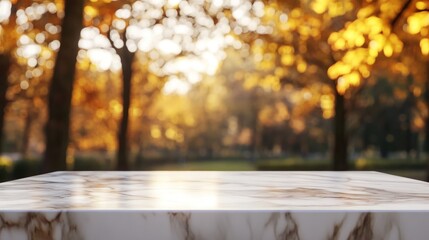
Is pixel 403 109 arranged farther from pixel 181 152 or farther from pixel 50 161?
pixel 50 161

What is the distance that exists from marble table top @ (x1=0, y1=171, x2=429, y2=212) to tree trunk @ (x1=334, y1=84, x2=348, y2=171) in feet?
45.7

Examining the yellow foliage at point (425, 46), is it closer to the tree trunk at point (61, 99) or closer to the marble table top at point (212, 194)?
the marble table top at point (212, 194)

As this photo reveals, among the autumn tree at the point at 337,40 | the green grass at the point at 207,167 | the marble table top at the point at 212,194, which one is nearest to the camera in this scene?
the marble table top at the point at 212,194

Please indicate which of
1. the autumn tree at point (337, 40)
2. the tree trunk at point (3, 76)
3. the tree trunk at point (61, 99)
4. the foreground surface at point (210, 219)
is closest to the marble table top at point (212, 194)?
the foreground surface at point (210, 219)

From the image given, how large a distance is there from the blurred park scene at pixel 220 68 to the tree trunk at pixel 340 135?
34 mm

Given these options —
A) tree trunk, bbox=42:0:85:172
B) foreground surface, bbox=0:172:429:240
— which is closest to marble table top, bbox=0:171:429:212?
foreground surface, bbox=0:172:429:240

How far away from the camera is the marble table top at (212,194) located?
3.40 m

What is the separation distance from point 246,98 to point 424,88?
26.3 m

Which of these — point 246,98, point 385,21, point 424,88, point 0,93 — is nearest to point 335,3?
point 385,21

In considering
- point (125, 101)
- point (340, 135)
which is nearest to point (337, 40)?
point (340, 135)

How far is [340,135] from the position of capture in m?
19.4

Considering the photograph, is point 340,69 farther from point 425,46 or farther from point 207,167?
point 207,167

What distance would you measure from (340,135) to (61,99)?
12.0 metres

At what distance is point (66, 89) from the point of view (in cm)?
959
